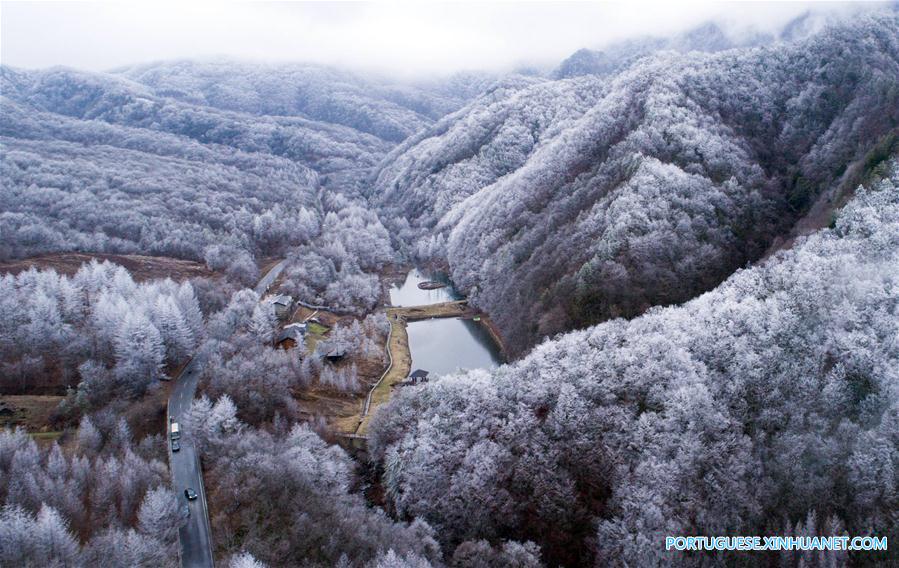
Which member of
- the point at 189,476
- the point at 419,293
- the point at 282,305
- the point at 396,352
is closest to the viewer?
the point at 189,476

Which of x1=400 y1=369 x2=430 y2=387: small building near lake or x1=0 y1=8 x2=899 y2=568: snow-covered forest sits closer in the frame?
x1=0 y1=8 x2=899 y2=568: snow-covered forest

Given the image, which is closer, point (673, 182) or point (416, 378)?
point (416, 378)

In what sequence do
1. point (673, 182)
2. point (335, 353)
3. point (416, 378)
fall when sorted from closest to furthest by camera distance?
point (416, 378) < point (335, 353) < point (673, 182)

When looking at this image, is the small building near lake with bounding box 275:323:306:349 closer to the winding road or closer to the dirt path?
the winding road

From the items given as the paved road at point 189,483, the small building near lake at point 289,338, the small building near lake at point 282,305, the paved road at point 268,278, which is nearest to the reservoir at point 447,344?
the small building near lake at point 289,338

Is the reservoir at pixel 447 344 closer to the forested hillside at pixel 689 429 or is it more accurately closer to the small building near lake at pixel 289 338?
the small building near lake at pixel 289 338

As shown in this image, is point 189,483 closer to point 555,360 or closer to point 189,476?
point 189,476

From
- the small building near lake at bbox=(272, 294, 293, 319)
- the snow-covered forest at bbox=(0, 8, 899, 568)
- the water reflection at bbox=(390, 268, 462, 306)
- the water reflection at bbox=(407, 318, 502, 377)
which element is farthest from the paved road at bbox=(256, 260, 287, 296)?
the water reflection at bbox=(407, 318, 502, 377)

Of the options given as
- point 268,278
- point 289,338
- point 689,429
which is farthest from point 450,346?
point 689,429
